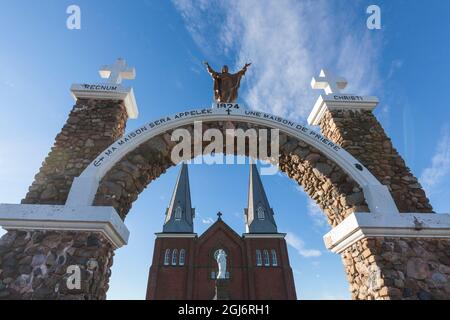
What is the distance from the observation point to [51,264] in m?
3.96

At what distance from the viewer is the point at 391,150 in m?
5.81

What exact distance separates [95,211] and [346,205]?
13.7 ft

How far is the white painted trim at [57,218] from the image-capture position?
4223 mm

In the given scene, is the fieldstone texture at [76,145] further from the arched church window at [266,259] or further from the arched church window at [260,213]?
the arched church window at [260,213]

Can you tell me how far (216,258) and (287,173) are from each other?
101 feet

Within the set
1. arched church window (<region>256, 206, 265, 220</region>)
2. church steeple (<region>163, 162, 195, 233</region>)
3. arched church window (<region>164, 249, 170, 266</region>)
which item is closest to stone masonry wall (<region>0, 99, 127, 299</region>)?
arched church window (<region>164, 249, 170, 266</region>)

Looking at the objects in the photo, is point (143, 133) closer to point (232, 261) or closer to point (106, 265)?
point (106, 265)

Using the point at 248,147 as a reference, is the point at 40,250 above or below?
below

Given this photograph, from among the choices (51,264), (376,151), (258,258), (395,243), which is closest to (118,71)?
(51,264)

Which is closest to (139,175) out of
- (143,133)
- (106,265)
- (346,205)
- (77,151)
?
(143,133)

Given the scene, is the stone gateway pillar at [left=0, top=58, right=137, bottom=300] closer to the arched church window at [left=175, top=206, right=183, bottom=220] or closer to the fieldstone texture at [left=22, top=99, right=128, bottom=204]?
the fieldstone texture at [left=22, top=99, right=128, bottom=204]

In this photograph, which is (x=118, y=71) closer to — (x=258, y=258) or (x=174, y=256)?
(x=174, y=256)

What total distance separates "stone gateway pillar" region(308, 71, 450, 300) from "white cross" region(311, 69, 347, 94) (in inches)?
67.0

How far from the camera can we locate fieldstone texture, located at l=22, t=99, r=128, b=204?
15.5 feet
